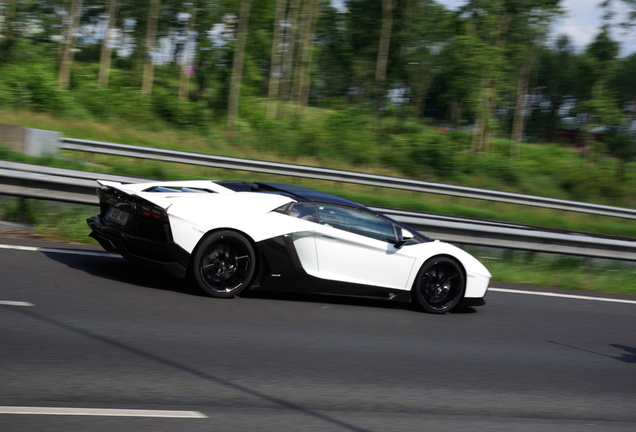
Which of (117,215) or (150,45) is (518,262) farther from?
(150,45)

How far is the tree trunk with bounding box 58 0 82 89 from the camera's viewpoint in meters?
33.0

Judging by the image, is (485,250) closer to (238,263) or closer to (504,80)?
(238,263)

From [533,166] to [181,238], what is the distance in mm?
26694

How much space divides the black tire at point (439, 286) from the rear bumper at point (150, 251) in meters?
2.66

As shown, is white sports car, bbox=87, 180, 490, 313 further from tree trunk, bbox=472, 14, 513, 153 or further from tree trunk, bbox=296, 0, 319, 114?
tree trunk, bbox=296, 0, 319, 114

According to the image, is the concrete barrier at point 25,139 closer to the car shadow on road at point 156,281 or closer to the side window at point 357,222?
the car shadow on road at point 156,281

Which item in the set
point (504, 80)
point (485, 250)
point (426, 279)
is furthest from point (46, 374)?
point (504, 80)

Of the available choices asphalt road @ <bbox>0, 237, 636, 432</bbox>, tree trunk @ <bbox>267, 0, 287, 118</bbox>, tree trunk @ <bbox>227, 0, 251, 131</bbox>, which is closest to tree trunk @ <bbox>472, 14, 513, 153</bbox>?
tree trunk @ <bbox>267, 0, 287, 118</bbox>

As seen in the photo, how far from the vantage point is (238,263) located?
7.36 m

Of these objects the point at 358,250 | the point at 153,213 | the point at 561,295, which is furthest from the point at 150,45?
the point at 153,213

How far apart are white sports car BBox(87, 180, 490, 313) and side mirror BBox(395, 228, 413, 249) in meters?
0.01

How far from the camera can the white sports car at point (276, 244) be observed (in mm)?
7145

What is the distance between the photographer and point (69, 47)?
33750mm

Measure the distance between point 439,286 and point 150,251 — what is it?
3276 millimetres
